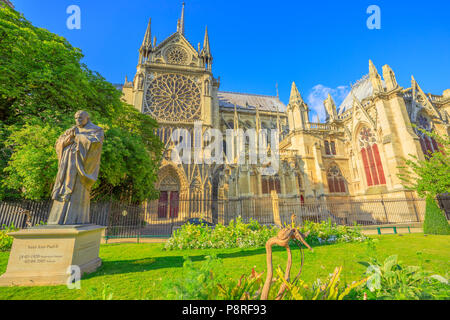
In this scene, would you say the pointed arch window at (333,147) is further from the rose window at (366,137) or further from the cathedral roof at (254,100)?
the cathedral roof at (254,100)

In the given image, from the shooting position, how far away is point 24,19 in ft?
34.0

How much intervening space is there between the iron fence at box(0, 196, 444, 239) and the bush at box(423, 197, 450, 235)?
2.00 metres

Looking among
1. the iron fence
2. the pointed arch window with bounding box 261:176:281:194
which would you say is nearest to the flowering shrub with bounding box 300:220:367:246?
the iron fence

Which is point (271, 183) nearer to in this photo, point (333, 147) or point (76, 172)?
point (333, 147)

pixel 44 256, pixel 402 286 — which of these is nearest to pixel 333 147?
pixel 402 286

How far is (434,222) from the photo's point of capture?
1081cm

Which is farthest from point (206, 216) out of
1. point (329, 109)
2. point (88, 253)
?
point (329, 109)

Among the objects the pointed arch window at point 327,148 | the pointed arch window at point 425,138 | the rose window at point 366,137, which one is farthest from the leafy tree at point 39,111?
the pointed arch window at point 425,138

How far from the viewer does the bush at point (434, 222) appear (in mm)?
10570

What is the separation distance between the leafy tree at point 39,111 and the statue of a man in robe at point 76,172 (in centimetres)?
452

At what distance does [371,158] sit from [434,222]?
10194 millimetres

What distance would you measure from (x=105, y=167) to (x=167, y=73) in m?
21.2

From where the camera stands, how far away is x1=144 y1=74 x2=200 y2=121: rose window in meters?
24.8
